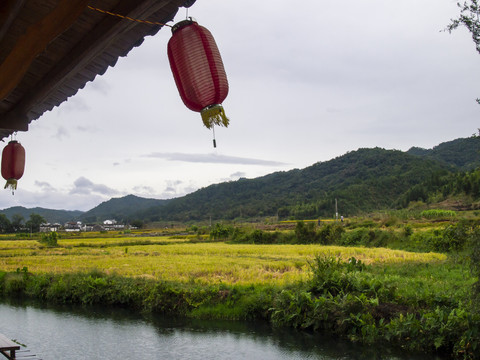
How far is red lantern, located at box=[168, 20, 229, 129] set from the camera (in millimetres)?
2646

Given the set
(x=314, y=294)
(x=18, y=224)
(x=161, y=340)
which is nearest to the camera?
(x=161, y=340)

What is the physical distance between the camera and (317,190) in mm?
73188

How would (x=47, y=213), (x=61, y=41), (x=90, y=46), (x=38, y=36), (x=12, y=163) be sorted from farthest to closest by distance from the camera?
1. (x=47, y=213)
2. (x=12, y=163)
3. (x=61, y=41)
4. (x=90, y=46)
5. (x=38, y=36)

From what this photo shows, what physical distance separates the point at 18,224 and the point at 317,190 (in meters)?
46.6

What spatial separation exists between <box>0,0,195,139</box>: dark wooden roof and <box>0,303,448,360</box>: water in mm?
5609

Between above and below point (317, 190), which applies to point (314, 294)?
below

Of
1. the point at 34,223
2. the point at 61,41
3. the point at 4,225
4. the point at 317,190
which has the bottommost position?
the point at 4,225

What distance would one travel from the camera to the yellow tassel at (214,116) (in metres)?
2.56

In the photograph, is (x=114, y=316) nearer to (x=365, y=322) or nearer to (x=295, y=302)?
(x=295, y=302)

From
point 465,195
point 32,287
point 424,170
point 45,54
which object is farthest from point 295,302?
point 424,170

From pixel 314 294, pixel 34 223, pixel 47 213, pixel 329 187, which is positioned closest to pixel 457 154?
pixel 329 187

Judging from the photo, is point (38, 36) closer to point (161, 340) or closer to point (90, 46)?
point (90, 46)

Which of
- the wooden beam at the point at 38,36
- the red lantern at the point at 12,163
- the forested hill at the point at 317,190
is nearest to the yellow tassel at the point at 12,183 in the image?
the red lantern at the point at 12,163

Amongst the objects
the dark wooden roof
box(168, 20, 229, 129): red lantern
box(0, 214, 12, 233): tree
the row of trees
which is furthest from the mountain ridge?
box(168, 20, 229, 129): red lantern
